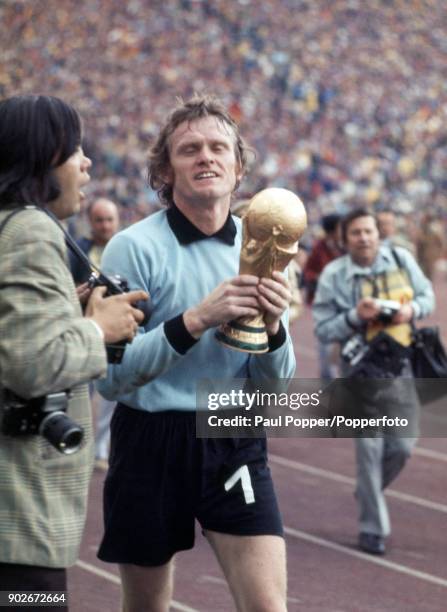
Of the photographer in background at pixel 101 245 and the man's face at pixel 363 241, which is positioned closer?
the man's face at pixel 363 241

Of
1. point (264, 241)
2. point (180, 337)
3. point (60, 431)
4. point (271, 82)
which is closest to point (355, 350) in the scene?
point (180, 337)

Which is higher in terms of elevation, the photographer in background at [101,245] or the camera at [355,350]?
the photographer in background at [101,245]

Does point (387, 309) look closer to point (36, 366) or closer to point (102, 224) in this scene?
point (102, 224)

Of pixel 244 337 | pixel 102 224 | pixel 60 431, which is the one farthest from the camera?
pixel 102 224

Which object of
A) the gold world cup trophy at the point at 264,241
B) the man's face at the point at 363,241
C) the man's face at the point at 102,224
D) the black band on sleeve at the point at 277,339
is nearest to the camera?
the gold world cup trophy at the point at 264,241

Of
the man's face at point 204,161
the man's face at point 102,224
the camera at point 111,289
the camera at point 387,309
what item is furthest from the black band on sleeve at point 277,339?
the man's face at point 102,224

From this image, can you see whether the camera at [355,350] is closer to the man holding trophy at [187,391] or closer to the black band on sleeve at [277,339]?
the man holding trophy at [187,391]

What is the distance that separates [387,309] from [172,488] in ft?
10.6

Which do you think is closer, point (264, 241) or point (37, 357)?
point (37, 357)

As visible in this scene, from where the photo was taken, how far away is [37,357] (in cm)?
286

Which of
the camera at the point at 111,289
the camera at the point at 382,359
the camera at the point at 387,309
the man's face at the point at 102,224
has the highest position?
the man's face at the point at 102,224

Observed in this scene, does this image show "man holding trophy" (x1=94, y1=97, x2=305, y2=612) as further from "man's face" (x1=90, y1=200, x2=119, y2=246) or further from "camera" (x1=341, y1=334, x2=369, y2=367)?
"man's face" (x1=90, y1=200, x2=119, y2=246)

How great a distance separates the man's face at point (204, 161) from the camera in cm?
399

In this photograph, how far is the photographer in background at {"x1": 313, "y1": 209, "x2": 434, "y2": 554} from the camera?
696cm
